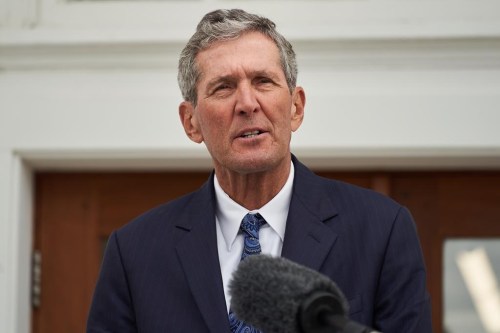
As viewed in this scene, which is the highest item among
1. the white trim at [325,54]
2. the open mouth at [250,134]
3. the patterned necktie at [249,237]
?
the white trim at [325,54]

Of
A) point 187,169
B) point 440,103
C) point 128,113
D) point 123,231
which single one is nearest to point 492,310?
point 440,103

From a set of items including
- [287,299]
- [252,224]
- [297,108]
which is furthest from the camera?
[297,108]

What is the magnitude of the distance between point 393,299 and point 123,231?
0.67 metres

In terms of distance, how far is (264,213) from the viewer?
2.43 m

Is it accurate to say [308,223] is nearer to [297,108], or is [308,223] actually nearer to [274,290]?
[297,108]

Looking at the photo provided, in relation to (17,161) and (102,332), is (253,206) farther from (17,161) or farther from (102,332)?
(17,161)

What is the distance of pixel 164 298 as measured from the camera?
2.39 m

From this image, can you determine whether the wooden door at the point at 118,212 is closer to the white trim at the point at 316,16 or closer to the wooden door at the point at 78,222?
the wooden door at the point at 78,222

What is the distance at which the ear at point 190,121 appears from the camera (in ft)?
8.40

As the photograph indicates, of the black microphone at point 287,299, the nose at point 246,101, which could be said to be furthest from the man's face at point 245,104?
the black microphone at point 287,299

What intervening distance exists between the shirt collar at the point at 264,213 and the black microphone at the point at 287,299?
0.64 m

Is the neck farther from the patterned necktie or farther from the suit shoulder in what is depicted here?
the suit shoulder

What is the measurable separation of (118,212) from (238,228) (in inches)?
58.3

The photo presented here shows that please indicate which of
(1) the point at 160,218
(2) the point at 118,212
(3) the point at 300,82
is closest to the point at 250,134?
(1) the point at 160,218
